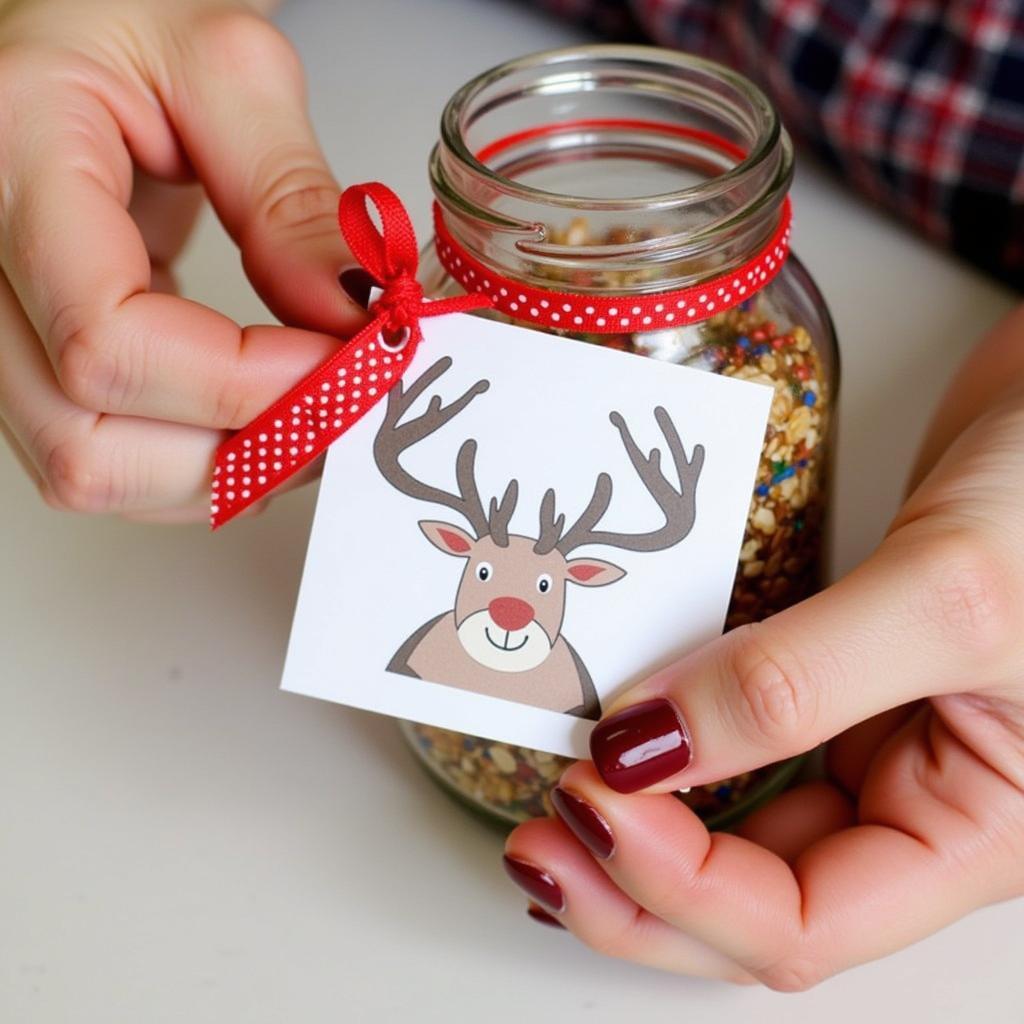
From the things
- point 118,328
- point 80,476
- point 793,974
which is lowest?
point 793,974

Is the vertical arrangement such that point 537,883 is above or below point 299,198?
below

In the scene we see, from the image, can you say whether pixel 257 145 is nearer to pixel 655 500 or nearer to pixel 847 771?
pixel 655 500

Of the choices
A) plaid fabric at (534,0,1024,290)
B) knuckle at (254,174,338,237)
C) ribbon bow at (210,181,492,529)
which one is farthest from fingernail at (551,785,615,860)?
plaid fabric at (534,0,1024,290)

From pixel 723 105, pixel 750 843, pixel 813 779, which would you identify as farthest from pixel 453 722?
pixel 723 105

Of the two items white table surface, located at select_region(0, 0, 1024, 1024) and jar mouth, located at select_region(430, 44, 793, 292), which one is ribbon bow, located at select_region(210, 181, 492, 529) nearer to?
jar mouth, located at select_region(430, 44, 793, 292)

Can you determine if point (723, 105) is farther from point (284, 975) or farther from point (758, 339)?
point (284, 975)

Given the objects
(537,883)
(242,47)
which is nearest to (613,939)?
(537,883)

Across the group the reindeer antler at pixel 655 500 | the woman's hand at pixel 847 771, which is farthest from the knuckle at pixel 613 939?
the reindeer antler at pixel 655 500
